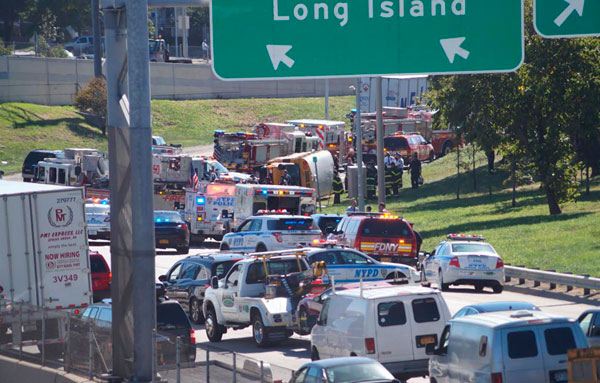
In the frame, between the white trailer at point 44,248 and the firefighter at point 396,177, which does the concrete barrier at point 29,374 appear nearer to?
the white trailer at point 44,248

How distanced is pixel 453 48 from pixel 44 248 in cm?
1155

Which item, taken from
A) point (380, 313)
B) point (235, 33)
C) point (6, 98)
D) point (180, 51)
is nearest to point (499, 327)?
point (380, 313)

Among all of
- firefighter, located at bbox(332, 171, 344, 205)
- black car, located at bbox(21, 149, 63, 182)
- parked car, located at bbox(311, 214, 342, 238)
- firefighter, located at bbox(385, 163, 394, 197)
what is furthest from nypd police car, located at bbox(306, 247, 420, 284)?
black car, located at bbox(21, 149, 63, 182)

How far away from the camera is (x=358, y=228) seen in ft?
96.3

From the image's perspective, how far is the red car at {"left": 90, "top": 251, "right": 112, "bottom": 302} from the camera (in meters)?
26.6

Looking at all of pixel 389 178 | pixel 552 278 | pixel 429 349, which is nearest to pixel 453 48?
pixel 429 349

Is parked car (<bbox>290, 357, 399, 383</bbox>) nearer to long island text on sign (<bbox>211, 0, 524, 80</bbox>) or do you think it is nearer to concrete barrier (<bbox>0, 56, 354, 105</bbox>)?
long island text on sign (<bbox>211, 0, 524, 80</bbox>)

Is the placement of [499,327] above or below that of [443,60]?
below

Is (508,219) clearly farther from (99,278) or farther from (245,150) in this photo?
(245,150)

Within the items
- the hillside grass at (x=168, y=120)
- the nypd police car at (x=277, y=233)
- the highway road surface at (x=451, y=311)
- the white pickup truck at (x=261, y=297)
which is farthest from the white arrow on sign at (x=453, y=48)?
the hillside grass at (x=168, y=120)

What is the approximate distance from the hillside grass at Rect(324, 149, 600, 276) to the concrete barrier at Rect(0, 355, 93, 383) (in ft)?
51.4

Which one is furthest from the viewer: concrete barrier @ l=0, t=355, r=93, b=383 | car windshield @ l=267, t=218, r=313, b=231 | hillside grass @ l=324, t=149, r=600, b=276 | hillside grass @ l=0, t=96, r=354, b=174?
Result: hillside grass @ l=0, t=96, r=354, b=174

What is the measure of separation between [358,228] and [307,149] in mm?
28621

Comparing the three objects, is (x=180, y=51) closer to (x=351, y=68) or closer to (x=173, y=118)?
(x=173, y=118)
